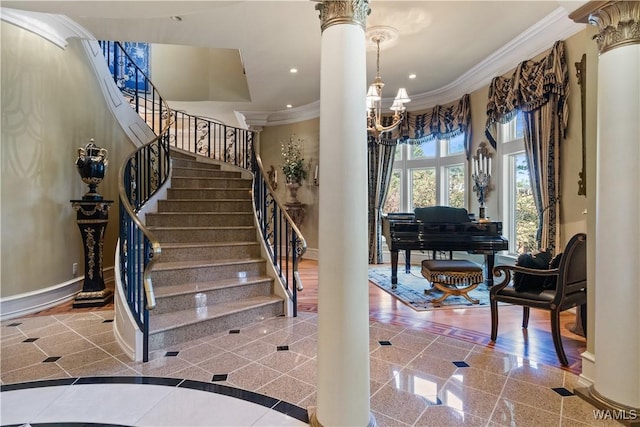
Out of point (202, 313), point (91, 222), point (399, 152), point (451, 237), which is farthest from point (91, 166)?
point (399, 152)

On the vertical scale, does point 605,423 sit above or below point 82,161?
below

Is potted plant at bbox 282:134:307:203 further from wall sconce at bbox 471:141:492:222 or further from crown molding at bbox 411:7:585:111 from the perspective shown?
wall sconce at bbox 471:141:492:222

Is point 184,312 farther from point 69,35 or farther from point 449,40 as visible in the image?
point 449,40

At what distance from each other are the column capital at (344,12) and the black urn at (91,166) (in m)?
3.65

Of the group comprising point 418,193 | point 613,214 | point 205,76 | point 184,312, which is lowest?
point 184,312

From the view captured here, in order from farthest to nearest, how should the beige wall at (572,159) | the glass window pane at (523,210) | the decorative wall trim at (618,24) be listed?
the glass window pane at (523,210) → the beige wall at (572,159) → the decorative wall trim at (618,24)

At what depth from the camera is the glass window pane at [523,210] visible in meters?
4.81

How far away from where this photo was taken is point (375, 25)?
394 cm

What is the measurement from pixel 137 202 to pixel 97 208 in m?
0.43

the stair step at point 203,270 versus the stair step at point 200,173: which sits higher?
the stair step at point 200,173

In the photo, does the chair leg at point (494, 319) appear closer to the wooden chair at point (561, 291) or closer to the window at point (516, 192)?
the wooden chair at point (561, 291)

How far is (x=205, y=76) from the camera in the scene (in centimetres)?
785

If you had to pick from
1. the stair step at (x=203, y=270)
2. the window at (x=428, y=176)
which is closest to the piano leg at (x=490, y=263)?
the window at (x=428, y=176)

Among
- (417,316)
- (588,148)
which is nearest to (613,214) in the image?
(588,148)
